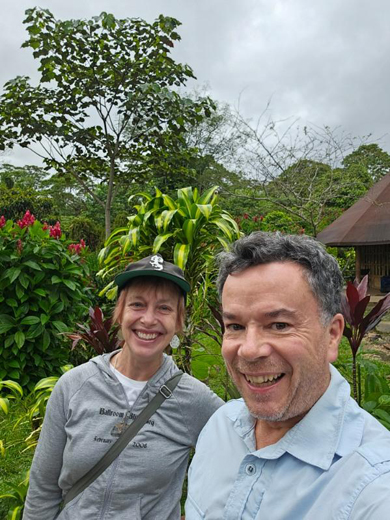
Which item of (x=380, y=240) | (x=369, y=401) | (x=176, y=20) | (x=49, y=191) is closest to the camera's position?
(x=369, y=401)

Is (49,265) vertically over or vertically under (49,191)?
under

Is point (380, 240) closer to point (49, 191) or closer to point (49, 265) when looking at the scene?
point (49, 265)

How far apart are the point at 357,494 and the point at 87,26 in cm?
835

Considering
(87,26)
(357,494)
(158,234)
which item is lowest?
(357,494)

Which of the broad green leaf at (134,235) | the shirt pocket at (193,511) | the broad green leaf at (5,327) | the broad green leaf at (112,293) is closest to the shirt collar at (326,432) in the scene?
the shirt pocket at (193,511)

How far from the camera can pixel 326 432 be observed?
1.07 metres

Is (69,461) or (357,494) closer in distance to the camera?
(357,494)

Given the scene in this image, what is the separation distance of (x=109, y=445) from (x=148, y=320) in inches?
19.1

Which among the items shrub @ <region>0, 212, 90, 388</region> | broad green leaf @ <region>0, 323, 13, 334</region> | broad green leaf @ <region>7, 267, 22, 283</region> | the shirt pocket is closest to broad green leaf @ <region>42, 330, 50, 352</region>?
shrub @ <region>0, 212, 90, 388</region>

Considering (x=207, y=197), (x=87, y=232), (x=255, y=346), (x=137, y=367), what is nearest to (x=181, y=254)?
(x=207, y=197)

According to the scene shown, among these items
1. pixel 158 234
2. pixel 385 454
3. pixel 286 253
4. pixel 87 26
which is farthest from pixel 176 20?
pixel 385 454

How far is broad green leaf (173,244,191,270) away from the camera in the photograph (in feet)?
9.57

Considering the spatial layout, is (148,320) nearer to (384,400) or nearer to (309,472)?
(309,472)

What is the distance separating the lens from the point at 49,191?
1122 inches
